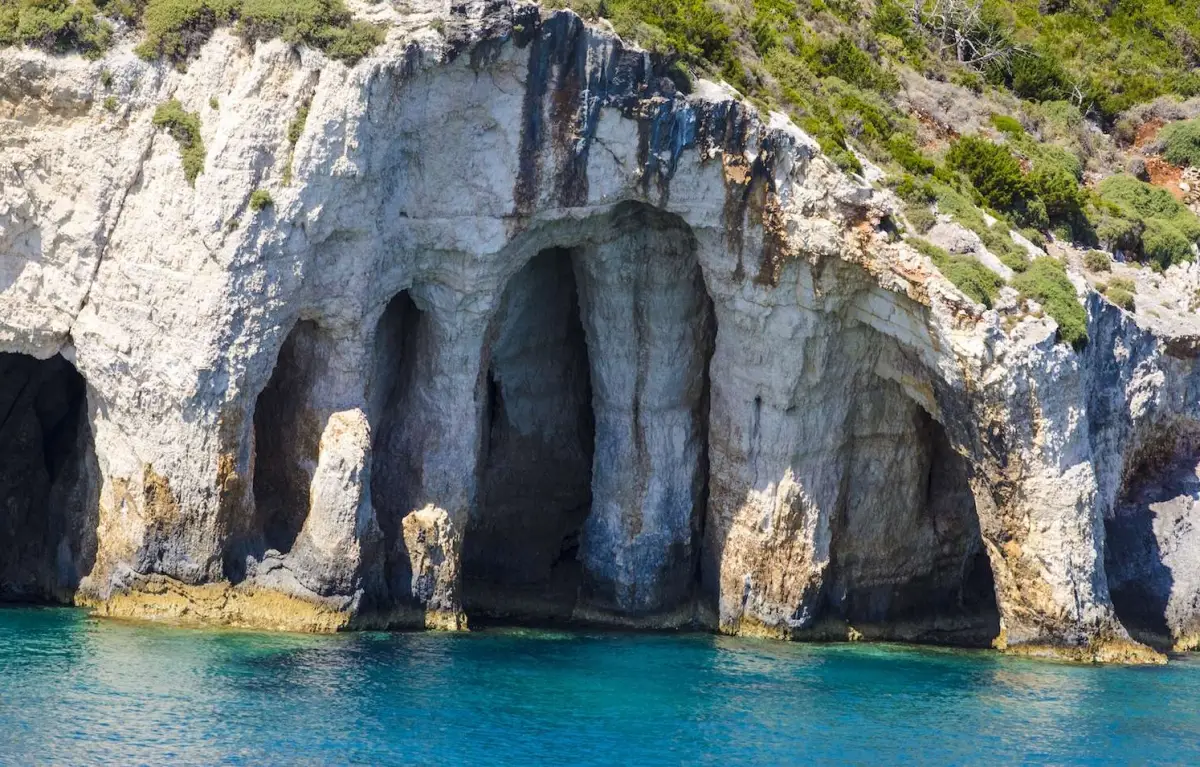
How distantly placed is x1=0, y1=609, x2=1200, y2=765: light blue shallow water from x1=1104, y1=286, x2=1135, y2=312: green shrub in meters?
8.14

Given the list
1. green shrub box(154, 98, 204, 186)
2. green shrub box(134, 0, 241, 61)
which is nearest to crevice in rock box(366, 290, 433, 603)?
green shrub box(154, 98, 204, 186)

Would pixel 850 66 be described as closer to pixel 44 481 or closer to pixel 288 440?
pixel 288 440

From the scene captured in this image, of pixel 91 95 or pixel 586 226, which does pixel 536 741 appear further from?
pixel 91 95

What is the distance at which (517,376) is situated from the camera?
41375 millimetres

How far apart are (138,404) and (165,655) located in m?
5.42

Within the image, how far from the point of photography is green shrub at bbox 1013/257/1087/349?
36.3m

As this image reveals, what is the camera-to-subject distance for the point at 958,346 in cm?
3534

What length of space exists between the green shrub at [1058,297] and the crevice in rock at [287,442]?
48.1ft

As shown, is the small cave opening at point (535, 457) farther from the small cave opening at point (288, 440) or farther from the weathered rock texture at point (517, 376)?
the small cave opening at point (288, 440)

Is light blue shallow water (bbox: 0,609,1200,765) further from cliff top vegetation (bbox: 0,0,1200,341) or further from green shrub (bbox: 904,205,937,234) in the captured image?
green shrub (bbox: 904,205,937,234)

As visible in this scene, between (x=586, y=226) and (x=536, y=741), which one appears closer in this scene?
(x=536, y=741)

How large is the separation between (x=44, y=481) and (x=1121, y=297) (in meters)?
24.3

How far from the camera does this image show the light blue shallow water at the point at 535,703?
2870cm

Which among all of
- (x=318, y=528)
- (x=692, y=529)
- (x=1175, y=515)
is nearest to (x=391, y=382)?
(x=318, y=528)
